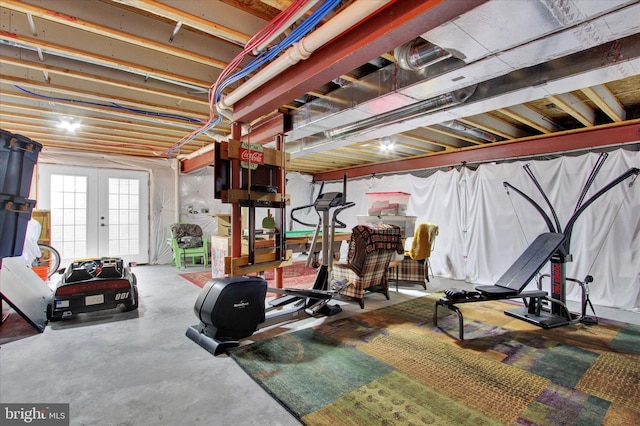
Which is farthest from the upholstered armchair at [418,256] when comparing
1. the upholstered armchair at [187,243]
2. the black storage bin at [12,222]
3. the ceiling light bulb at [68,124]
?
the ceiling light bulb at [68,124]

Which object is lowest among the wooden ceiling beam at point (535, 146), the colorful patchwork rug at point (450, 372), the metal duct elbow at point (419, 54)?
the colorful patchwork rug at point (450, 372)

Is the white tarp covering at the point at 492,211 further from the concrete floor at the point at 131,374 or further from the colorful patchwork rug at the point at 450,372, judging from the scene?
the colorful patchwork rug at the point at 450,372

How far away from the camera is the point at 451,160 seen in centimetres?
586

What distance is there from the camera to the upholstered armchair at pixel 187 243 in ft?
21.4

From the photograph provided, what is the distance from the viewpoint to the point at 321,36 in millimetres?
1920

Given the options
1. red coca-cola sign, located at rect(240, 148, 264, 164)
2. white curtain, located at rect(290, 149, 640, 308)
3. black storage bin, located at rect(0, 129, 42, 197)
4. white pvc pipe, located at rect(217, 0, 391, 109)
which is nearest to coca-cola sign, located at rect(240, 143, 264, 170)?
red coca-cola sign, located at rect(240, 148, 264, 164)

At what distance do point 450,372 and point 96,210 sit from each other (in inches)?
289

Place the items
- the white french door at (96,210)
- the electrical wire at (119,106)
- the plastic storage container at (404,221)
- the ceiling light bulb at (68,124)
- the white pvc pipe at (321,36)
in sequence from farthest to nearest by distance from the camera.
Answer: the white french door at (96,210) < the plastic storage container at (404,221) < the ceiling light bulb at (68,124) < the electrical wire at (119,106) < the white pvc pipe at (321,36)

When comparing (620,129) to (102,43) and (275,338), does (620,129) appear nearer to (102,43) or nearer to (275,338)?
(275,338)

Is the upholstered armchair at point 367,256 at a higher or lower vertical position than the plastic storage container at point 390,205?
lower

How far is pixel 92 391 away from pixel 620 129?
20.4 ft

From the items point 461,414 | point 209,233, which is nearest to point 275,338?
point 461,414

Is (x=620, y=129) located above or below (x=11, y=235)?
above

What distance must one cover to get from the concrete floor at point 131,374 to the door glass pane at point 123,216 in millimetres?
3562
